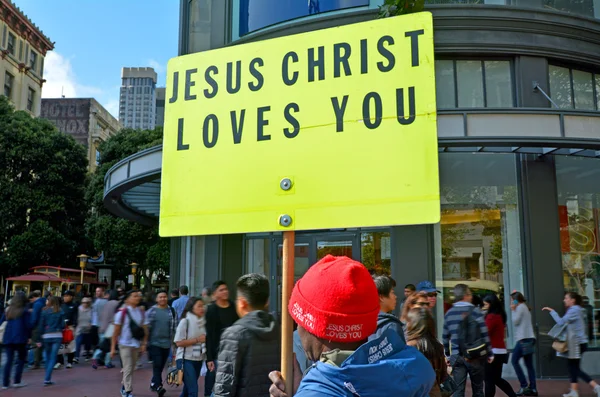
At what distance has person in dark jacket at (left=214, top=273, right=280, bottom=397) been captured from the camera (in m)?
3.93

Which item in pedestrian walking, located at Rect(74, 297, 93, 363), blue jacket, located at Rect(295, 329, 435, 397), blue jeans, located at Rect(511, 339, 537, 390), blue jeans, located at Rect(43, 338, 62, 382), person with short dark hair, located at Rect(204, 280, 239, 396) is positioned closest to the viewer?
blue jacket, located at Rect(295, 329, 435, 397)

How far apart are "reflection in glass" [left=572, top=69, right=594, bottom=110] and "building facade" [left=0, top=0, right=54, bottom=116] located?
1645 inches

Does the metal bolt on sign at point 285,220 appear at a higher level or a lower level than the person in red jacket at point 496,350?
higher

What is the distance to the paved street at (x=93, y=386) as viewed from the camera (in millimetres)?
9781

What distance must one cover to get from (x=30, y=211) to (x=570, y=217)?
104ft

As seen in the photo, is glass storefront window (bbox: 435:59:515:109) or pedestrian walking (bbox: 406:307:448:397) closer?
pedestrian walking (bbox: 406:307:448:397)

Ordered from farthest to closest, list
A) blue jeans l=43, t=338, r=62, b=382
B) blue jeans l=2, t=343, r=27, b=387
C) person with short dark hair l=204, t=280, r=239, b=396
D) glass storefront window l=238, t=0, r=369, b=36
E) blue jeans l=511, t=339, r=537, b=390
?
glass storefront window l=238, t=0, r=369, b=36, blue jeans l=43, t=338, r=62, b=382, blue jeans l=2, t=343, r=27, b=387, blue jeans l=511, t=339, r=537, b=390, person with short dark hair l=204, t=280, r=239, b=396

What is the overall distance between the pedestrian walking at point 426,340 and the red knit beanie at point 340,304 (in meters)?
2.66

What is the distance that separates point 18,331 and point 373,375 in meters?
10.6

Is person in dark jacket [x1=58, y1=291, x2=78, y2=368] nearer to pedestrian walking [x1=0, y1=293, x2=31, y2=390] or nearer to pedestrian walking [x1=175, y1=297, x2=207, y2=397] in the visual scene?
pedestrian walking [x1=0, y1=293, x2=31, y2=390]

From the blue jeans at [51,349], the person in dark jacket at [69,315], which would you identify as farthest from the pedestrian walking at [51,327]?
the person in dark jacket at [69,315]

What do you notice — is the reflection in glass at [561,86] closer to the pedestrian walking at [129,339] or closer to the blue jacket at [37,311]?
the pedestrian walking at [129,339]

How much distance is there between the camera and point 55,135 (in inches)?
1446

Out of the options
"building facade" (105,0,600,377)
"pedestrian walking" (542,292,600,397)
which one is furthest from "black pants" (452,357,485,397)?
"building facade" (105,0,600,377)
